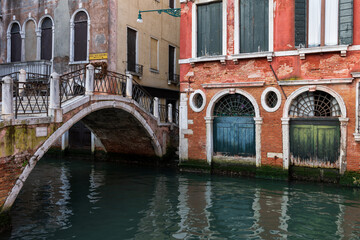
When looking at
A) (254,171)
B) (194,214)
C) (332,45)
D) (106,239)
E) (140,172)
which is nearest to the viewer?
(106,239)

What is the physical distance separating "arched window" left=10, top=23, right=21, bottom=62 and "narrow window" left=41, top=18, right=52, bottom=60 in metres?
1.36

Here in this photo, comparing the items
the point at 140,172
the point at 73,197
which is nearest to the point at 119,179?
the point at 140,172

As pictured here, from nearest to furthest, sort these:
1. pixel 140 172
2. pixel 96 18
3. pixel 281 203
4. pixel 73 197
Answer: pixel 281 203 → pixel 73 197 → pixel 140 172 → pixel 96 18

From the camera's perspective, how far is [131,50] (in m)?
13.3

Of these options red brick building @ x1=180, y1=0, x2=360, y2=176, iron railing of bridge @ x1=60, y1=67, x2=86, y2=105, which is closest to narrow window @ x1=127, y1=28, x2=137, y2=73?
iron railing of bridge @ x1=60, y1=67, x2=86, y2=105

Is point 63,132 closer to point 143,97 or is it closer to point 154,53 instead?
point 143,97

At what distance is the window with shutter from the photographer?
8.54 m

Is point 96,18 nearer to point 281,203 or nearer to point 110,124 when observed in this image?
point 110,124

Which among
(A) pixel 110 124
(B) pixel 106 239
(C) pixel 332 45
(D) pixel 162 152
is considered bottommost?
(B) pixel 106 239

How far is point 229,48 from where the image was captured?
10.0 m

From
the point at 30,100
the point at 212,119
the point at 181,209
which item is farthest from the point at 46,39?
the point at 181,209

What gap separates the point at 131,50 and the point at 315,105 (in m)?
7.37

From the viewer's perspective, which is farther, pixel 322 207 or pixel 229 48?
pixel 229 48

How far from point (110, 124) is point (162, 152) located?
219 centimetres
